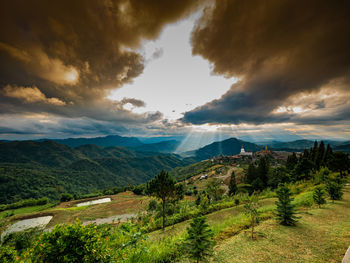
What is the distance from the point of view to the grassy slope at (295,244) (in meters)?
7.69

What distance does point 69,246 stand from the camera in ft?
12.8

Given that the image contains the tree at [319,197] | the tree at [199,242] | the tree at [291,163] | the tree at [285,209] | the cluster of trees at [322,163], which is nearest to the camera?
the tree at [199,242]

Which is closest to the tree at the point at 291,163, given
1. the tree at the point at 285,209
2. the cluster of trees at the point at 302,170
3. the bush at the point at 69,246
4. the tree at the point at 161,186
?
the cluster of trees at the point at 302,170

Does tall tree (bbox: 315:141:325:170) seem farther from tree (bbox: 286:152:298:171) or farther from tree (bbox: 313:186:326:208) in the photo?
tree (bbox: 313:186:326:208)

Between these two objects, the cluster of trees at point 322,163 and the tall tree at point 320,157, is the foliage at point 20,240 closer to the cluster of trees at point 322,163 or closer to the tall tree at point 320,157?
the cluster of trees at point 322,163

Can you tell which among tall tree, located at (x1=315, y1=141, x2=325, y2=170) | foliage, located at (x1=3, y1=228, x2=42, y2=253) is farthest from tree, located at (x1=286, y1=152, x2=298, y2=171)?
foliage, located at (x1=3, y1=228, x2=42, y2=253)

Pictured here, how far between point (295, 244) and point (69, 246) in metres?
12.8

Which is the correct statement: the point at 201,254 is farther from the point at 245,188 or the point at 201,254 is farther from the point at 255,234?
the point at 245,188

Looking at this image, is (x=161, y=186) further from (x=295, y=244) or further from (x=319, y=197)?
(x=319, y=197)

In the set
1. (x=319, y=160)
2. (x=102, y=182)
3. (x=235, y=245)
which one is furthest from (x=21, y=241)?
(x=102, y=182)

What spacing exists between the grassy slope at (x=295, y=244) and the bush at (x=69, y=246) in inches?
296

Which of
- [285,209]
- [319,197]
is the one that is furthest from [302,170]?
[285,209]

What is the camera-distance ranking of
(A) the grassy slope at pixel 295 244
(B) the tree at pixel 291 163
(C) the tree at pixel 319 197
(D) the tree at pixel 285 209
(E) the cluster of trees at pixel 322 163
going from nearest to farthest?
(A) the grassy slope at pixel 295 244
(D) the tree at pixel 285 209
(C) the tree at pixel 319 197
(E) the cluster of trees at pixel 322 163
(B) the tree at pixel 291 163

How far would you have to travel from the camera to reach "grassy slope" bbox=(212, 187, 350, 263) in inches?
303
